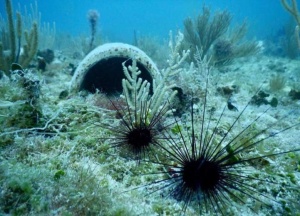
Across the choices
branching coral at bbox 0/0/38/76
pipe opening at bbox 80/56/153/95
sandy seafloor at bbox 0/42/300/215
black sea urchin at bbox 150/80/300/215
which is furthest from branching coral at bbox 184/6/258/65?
black sea urchin at bbox 150/80/300/215

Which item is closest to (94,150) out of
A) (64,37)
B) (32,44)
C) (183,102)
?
(183,102)

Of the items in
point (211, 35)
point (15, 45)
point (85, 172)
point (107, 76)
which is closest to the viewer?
point (85, 172)

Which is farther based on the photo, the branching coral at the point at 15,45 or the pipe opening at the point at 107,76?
the branching coral at the point at 15,45

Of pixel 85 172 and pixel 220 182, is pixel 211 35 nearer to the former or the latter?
pixel 220 182

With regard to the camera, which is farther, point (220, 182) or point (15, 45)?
point (15, 45)

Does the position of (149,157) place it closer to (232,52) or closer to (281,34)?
(232,52)

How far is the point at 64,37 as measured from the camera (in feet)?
68.3

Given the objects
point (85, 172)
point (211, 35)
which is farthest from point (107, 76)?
point (211, 35)

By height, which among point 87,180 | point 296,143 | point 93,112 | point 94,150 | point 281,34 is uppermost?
→ point 281,34

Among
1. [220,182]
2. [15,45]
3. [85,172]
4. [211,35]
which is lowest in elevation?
[85,172]

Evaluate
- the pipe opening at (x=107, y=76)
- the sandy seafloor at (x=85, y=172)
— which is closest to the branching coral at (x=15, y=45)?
the pipe opening at (x=107, y=76)

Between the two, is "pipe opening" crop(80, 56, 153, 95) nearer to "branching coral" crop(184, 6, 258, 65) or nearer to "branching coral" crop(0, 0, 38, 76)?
"branching coral" crop(0, 0, 38, 76)

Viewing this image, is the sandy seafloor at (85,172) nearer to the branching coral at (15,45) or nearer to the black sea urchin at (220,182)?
the black sea urchin at (220,182)

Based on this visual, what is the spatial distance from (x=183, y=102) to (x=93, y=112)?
1902 mm
